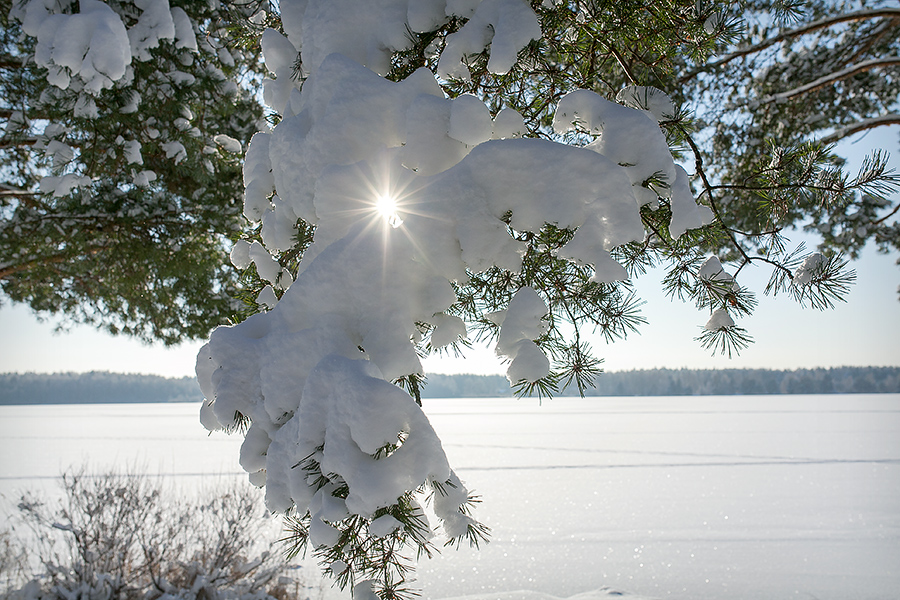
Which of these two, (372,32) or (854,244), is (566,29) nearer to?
(372,32)

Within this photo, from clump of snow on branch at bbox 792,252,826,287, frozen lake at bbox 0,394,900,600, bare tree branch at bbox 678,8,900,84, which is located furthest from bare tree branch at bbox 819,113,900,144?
frozen lake at bbox 0,394,900,600

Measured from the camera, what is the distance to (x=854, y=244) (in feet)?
16.5

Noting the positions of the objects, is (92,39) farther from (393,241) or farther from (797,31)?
(797,31)

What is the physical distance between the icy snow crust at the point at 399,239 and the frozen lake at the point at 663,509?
514 centimetres

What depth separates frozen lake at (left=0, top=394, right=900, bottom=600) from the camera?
584 cm

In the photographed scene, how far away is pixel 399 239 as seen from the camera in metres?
1.28

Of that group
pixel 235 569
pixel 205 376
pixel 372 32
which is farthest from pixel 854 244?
pixel 235 569

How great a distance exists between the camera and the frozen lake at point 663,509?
19.2 ft

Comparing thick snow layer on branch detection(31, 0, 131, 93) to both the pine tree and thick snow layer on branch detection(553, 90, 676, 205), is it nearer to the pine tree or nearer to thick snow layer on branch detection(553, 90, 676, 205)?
the pine tree

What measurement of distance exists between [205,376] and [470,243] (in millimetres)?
978

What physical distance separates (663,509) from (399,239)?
9.57 m

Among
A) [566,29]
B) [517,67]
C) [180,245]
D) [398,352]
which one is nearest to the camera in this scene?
[398,352]

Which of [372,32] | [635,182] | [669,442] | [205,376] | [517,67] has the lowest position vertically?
[669,442]

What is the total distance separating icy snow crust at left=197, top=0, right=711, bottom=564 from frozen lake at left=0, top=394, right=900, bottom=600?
5.14m
